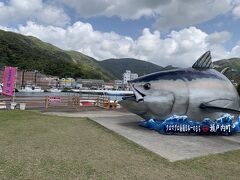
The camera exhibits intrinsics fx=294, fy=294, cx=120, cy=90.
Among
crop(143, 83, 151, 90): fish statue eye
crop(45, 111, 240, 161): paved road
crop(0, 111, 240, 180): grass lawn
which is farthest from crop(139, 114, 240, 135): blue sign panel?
crop(0, 111, 240, 180): grass lawn

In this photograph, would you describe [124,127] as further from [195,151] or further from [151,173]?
[151,173]

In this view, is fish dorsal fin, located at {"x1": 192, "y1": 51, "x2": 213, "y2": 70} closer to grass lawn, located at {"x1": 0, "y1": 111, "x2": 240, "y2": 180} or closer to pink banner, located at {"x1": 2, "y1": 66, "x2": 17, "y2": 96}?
grass lawn, located at {"x1": 0, "y1": 111, "x2": 240, "y2": 180}

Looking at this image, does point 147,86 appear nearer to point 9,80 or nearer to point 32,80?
point 9,80

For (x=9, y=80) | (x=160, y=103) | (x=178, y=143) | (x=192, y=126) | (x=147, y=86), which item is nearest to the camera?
(x=178, y=143)

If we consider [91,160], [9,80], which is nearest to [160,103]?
[91,160]

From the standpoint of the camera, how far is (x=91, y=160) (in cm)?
795

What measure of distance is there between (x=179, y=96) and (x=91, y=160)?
602 centimetres

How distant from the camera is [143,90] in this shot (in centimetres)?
1286

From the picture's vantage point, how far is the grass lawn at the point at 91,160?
6.85 meters

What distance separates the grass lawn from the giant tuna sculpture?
215 centimetres

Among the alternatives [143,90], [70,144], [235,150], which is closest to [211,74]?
[143,90]

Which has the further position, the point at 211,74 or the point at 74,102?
the point at 74,102

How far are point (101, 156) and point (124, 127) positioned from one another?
5.52 metres

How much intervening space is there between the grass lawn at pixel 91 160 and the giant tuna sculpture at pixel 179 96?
2151 mm
